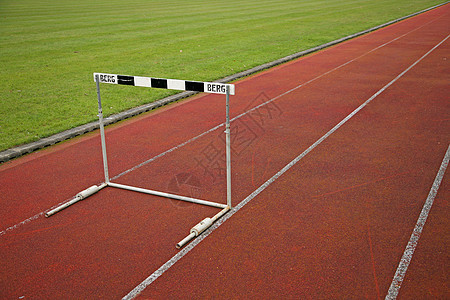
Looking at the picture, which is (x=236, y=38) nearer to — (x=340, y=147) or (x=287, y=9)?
(x=340, y=147)

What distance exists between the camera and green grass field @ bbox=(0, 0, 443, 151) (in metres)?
10.2

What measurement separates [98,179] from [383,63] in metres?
11.8

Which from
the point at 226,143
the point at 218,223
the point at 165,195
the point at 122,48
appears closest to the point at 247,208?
the point at 218,223

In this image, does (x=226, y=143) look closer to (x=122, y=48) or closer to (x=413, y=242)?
(x=413, y=242)

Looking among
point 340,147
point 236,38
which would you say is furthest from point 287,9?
point 340,147

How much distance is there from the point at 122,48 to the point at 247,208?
14275 millimetres

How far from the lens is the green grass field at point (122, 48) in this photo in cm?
1019

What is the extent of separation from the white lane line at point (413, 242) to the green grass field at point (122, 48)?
6.91m

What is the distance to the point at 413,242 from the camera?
4.78m

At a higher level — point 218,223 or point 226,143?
point 226,143

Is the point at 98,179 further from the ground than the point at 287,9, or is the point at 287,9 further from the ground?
the point at 287,9

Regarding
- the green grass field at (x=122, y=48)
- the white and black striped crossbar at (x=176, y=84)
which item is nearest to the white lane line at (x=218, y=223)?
the white and black striped crossbar at (x=176, y=84)

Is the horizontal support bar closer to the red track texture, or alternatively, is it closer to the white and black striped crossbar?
the red track texture

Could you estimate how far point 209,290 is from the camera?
4.08 m
